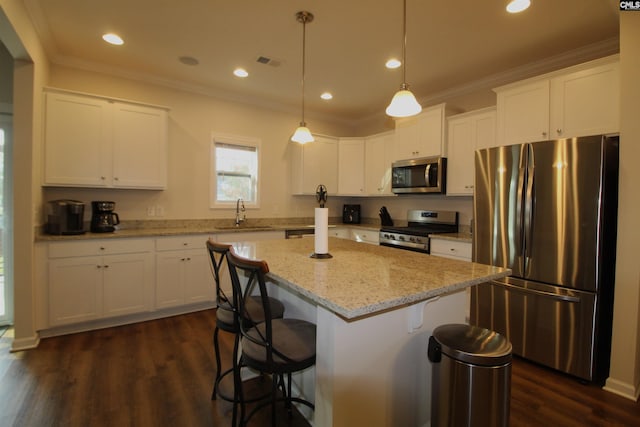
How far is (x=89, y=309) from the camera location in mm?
2963

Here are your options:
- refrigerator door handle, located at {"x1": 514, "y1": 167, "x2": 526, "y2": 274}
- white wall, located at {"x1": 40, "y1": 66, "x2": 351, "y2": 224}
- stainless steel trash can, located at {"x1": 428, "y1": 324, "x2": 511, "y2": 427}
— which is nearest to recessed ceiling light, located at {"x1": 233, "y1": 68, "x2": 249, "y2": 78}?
white wall, located at {"x1": 40, "y1": 66, "x2": 351, "y2": 224}

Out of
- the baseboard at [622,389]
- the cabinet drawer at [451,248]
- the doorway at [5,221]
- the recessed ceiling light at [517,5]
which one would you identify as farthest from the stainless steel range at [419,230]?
the doorway at [5,221]

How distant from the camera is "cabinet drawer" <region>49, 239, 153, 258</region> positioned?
2.81 m

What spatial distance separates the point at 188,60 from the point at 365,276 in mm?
3069

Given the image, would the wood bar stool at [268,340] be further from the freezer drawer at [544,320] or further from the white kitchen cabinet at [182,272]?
the white kitchen cabinet at [182,272]

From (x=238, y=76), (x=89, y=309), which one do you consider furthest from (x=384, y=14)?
(x=89, y=309)

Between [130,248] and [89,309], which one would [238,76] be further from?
[89,309]

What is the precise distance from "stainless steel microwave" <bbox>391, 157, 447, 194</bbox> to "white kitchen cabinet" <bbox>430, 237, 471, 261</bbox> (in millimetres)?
687

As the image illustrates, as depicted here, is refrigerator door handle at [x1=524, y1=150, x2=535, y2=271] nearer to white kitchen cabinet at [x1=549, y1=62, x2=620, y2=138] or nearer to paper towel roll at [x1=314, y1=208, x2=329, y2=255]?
white kitchen cabinet at [x1=549, y1=62, x2=620, y2=138]

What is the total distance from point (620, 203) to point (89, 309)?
4.48 m

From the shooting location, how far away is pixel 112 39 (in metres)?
2.84

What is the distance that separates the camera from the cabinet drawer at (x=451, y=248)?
3.11 m

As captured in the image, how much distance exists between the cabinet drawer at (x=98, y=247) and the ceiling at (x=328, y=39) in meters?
1.88

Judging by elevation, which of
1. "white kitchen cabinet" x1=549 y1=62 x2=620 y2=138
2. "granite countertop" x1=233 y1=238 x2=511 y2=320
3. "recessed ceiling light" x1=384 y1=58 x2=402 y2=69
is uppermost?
"recessed ceiling light" x1=384 y1=58 x2=402 y2=69
